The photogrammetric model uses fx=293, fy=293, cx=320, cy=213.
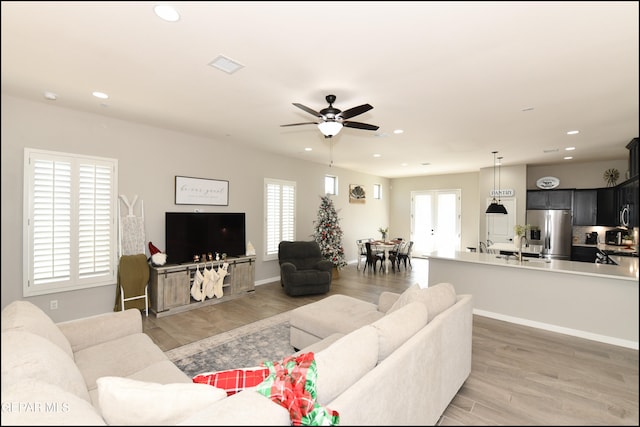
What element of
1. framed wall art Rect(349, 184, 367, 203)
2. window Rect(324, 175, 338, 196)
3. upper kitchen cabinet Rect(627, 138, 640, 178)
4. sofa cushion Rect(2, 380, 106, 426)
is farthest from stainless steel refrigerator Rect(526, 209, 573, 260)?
sofa cushion Rect(2, 380, 106, 426)

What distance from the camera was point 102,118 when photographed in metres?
4.02

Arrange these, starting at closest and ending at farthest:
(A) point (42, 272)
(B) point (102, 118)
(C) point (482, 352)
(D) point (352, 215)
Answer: (C) point (482, 352) → (A) point (42, 272) → (B) point (102, 118) → (D) point (352, 215)

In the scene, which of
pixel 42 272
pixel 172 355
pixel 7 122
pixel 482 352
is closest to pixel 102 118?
pixel 42 272

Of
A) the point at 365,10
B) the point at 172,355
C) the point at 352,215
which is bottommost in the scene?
the point at 172,355

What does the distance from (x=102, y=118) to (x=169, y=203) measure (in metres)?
1.50

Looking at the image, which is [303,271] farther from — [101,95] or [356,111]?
[101,95]

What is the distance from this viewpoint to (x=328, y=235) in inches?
268

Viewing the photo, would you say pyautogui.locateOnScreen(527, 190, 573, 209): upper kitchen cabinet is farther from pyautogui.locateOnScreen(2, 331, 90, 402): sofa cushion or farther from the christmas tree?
pyautogui.locateOnScreen(2, 331, 90, 402): sofa cushion

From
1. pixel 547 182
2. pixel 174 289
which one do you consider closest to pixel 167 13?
pixel 174 289

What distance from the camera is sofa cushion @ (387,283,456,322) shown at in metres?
2.27

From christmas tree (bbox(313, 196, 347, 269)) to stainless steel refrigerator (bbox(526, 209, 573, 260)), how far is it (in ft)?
15.9

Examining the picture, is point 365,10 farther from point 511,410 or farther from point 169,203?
point 169,203

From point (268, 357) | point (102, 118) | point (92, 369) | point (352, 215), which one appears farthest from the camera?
point (352, 215)

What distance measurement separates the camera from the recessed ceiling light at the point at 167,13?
178 cm
